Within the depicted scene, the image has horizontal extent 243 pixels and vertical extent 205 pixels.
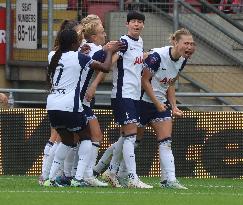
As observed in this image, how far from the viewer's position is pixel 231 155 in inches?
705

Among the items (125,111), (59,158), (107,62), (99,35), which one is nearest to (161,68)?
(125,111)

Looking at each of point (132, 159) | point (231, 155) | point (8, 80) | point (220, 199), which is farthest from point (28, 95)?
point (220, 199)

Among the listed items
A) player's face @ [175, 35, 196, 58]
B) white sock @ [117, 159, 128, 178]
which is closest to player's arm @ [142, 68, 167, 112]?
player's face @ [175, 35, 196, 58]

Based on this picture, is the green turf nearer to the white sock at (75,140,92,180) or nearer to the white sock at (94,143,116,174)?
the white sock at (75,140,92,180)

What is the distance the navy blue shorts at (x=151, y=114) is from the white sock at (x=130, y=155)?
14.9 inches

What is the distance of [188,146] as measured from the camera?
58.9 feet

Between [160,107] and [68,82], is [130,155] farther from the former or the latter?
[68,82]

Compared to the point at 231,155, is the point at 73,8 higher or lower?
higher

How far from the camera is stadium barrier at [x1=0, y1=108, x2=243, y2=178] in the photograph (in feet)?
58.6

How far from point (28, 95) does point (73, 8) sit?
1.72 metres

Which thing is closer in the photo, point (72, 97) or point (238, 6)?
point (72, 97)

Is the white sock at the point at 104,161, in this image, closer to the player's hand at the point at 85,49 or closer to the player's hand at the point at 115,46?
the player's hand at the point at 85,49

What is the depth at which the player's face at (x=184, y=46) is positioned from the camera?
14891mm

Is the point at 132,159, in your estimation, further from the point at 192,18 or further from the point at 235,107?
the point at 192,18
